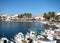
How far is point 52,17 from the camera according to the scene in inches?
109

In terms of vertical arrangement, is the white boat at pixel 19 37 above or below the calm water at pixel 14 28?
below

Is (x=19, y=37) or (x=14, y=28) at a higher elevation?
(x=14, y=28)

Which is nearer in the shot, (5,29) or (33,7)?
(5,29)

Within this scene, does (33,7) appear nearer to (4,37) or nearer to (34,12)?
(34,12)

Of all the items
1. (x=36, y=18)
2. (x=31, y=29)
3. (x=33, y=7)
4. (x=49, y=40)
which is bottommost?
(x=49, y=40)

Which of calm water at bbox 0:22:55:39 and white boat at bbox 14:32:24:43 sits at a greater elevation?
calm water at bbox 0:22:55:39

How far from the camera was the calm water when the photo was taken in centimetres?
257

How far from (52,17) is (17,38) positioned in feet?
2.50

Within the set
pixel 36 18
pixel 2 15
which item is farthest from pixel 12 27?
pixel 36 18

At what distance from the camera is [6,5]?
8.90 feet

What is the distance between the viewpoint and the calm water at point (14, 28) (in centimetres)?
257

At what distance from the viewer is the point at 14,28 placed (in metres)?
2.60

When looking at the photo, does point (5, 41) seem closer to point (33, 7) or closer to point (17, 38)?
point (17, 38)

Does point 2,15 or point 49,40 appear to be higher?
point 2,15
